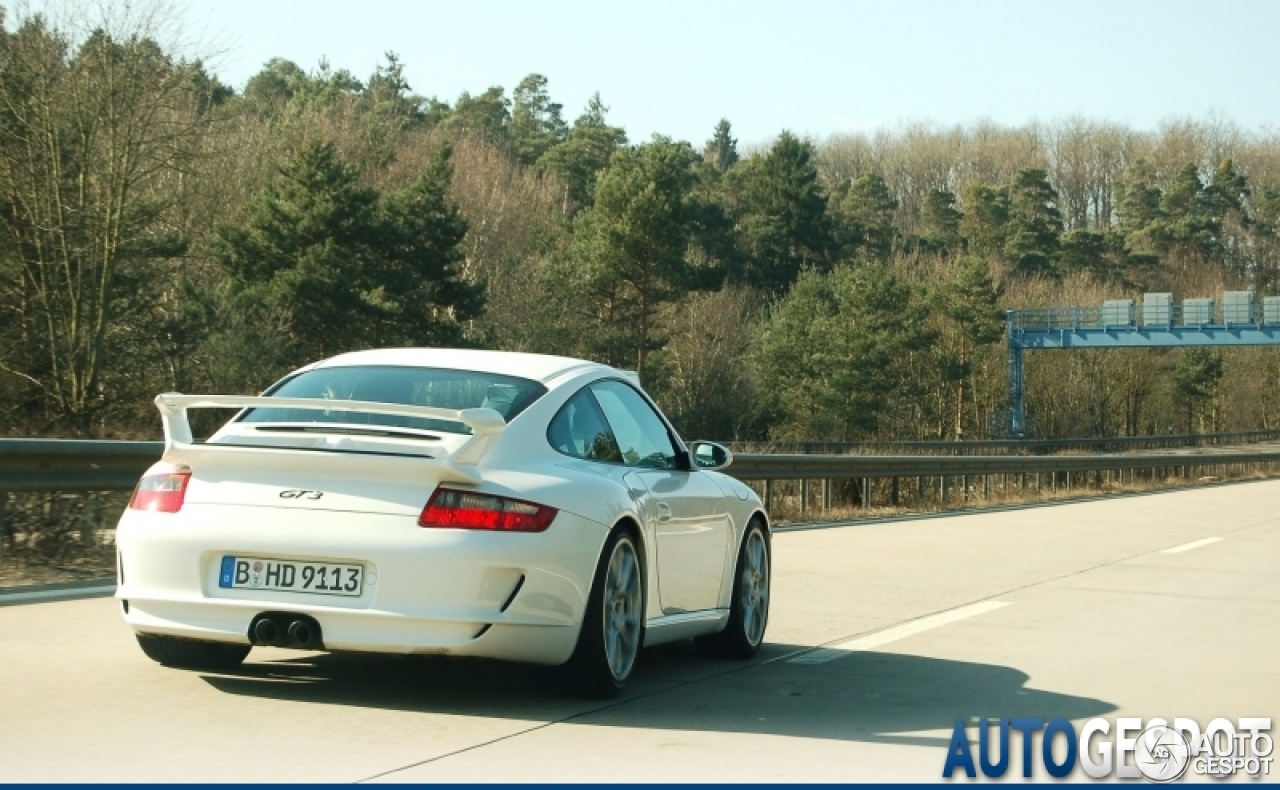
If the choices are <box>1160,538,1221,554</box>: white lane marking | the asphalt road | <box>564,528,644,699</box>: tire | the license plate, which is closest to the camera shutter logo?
the asphalt road

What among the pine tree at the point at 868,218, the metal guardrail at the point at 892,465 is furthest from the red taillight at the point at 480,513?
the pine tree at the point at 868,218

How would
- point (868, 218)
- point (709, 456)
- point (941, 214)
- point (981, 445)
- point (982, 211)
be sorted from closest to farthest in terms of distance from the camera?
point (709, 456) < point (981, 445) < point (868, 218) < point (982, 211) < point (941, 214)

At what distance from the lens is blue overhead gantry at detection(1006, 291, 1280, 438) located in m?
80.1

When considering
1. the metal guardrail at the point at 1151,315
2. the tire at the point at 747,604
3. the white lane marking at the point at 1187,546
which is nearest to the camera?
the tire at the point at 747,604

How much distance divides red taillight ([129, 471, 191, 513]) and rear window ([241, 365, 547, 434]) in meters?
0.47

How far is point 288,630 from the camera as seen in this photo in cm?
617

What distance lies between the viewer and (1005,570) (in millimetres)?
14375

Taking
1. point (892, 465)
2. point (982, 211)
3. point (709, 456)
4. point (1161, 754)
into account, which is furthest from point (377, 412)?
point (982, 211)

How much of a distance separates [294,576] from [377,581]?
1.04 ft

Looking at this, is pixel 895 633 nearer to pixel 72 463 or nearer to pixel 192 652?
pixel 192 652

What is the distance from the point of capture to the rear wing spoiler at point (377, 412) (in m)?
6.30

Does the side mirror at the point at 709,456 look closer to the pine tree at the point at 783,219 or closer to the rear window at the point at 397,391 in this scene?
the rear window at the point at 397,391

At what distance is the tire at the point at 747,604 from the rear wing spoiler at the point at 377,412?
231 centimetres

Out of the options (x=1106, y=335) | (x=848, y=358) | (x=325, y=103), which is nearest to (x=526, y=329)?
(x=848, y=358)
